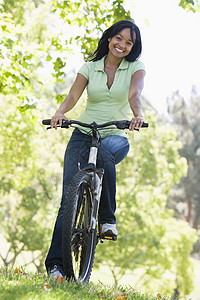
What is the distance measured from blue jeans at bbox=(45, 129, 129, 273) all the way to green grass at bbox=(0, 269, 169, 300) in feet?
0.86

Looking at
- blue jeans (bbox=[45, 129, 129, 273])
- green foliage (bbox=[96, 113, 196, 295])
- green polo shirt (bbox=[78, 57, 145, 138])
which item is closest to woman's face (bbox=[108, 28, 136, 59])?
green polo shirt (bbox=[78, 57, 145, 138])

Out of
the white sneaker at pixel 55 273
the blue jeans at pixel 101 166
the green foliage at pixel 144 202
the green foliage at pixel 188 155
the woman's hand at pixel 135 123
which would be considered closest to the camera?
the woman's hand at pixel 135 123

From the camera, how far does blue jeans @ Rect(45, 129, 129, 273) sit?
13.2 ft

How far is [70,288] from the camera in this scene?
341 centimetres

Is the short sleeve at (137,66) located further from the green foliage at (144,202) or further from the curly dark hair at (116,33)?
the green foliage at (144,202)

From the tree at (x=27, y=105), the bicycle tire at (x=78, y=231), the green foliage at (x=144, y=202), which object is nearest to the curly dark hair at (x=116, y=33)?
the bicycle tire at (x=78, y=231)

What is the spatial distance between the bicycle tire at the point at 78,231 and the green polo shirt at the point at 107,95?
72 cm

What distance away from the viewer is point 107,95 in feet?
14.0

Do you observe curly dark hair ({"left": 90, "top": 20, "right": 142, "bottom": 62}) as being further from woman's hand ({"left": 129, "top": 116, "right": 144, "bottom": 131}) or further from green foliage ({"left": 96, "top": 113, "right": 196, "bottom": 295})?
green foliage ({"left": 96, "top": 113, "right": 196, "bottom": 295})

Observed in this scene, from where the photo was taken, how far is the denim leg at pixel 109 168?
403cm

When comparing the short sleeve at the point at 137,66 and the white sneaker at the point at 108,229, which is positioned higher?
the short sleeve at the point at 137,66

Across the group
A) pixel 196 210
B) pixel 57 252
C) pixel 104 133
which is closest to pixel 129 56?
pixel 104 133

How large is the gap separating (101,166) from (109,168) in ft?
0.22

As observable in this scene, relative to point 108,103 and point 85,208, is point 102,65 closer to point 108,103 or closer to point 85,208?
point 108,103
